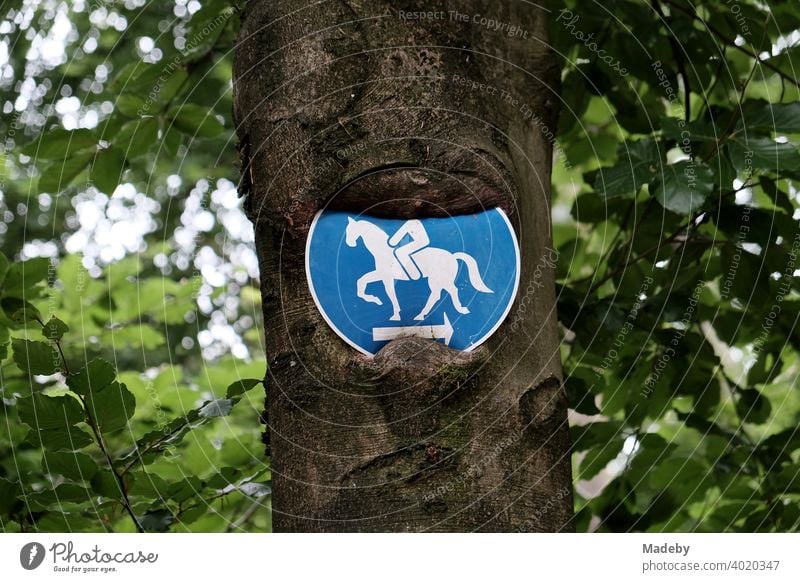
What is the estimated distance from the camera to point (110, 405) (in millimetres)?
1428

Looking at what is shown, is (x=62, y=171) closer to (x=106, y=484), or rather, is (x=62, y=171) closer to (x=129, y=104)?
(x=129, y=104)

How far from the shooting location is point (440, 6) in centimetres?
131

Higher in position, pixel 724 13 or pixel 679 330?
pixel 724 13

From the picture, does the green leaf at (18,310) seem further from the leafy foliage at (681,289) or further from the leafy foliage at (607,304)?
the leafy foliage at (681,289)

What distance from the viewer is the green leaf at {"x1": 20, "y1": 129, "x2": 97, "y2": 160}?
185 centimetres

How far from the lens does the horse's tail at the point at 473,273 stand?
4.03ft

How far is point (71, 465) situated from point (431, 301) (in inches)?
29.3

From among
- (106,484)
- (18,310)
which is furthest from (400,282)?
(18,310)

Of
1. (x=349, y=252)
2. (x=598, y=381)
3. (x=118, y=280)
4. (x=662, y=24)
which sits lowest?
(x=598, y=381)

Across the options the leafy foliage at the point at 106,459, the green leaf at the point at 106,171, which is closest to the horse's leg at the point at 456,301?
the leafy foliage at the point at 106,459

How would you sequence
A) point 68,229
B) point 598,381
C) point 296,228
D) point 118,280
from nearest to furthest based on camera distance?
point 296,228 → point 598,381 → point 118,280 → point 68,229

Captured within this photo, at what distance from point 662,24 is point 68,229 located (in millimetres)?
3958
